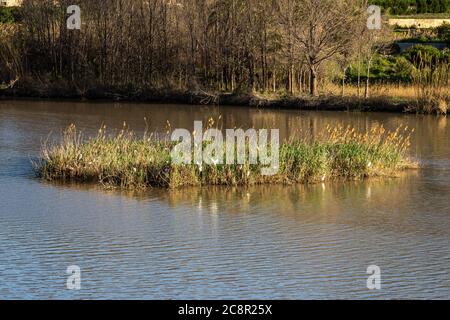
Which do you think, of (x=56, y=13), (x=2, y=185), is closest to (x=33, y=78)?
(x=56, y=13)

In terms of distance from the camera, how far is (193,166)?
60.3 feet

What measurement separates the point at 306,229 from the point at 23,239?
4638 mm

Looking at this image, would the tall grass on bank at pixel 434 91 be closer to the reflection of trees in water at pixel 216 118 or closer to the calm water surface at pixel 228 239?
the reflection of trees in water at pixel 216 118

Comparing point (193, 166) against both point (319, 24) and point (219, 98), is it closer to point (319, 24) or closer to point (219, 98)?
point (319, 24)

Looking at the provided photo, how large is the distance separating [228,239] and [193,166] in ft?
12.6

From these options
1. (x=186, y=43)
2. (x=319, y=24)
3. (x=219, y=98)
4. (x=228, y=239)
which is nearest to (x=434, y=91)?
(x=319, y=24)

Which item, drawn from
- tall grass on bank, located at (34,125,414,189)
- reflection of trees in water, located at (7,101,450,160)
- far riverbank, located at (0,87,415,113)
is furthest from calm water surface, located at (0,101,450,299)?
far riverbank, located at (0,87,415,113)

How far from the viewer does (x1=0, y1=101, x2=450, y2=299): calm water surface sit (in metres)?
12.3

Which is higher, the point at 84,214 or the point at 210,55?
the point at 210,55

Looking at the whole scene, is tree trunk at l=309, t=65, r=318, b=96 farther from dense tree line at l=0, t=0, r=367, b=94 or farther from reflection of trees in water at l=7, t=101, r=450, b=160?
reflection of trees in water at l=7, t=101, r=450, b=160

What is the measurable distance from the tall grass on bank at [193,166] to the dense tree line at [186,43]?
1511cm

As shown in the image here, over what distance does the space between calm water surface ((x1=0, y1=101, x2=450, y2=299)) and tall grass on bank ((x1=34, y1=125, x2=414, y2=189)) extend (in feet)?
1.04
